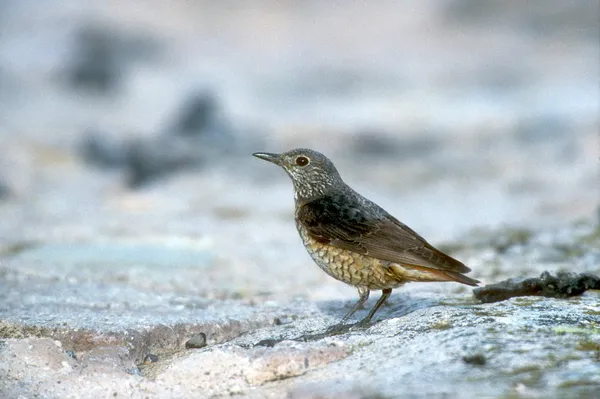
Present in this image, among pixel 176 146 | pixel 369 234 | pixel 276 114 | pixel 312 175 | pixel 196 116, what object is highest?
pixel 276 114

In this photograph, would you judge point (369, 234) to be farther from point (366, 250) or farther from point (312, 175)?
point (312, 175)

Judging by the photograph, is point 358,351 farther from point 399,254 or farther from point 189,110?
point 189,110

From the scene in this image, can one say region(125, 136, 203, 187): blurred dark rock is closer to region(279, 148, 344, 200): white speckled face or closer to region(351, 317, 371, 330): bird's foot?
region(279, 148, 344, 200): white speckled face

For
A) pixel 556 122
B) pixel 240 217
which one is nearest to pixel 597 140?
pixel 556 122

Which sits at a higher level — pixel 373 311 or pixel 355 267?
pixel 355 267

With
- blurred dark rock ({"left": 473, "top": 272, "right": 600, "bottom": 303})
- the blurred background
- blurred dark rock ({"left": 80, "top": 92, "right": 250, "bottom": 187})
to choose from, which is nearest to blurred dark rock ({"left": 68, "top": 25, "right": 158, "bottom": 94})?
the blurred background

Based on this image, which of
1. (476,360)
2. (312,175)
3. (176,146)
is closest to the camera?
(476,360)

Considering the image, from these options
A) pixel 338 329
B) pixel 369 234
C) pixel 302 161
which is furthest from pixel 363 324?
pixel 302 161
